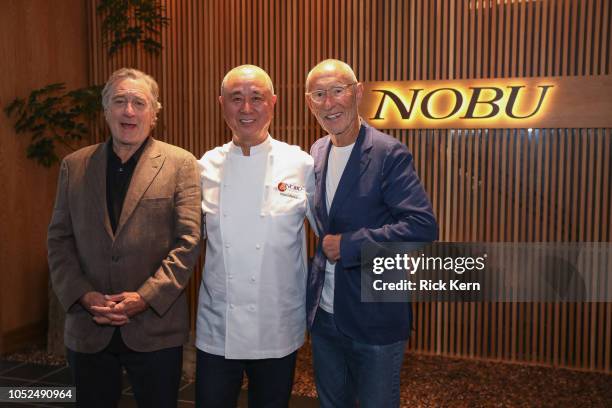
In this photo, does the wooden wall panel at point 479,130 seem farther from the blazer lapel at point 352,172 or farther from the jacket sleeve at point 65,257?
the jacket sleeve at point 65,257

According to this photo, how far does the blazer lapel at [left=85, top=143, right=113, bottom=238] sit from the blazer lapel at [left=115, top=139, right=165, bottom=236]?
0.07m

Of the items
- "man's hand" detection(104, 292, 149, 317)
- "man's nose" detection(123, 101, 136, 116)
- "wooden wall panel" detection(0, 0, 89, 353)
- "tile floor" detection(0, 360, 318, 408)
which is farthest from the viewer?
"wooden wall panel" detection(0, 0, 89, 353)

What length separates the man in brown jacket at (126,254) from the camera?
2.33 meters

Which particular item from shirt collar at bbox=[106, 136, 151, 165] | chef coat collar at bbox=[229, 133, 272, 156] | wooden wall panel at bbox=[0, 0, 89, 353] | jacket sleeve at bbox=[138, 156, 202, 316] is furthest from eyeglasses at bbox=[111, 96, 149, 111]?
wooden wall panel at bbox=[0, 0, 89, 353]

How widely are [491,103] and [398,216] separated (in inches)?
116

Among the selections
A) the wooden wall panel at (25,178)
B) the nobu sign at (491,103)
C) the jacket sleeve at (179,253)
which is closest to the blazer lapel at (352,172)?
the jacket sleeve at (179,253)

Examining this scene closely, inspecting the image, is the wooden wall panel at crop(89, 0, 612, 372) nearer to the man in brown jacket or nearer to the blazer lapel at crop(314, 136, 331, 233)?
the blazer lapel at crop(314, 136, 331, 233)

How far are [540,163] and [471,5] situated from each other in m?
1.40

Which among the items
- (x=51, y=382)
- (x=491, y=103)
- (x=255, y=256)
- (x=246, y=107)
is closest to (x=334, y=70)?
(x=246, y=107)

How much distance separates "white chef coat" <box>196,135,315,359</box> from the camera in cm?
238

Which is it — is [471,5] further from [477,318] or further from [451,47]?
[477,318]

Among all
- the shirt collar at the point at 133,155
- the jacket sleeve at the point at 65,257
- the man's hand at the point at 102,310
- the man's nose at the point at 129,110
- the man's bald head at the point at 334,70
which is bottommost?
the man's hand at the point at 102,310

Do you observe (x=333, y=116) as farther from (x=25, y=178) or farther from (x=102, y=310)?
(x=25, y=178)

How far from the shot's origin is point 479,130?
495cm
